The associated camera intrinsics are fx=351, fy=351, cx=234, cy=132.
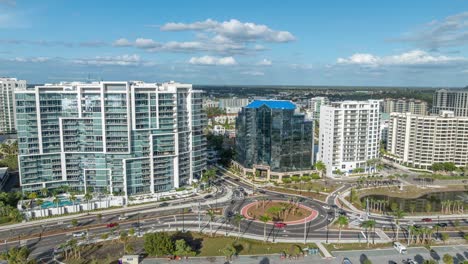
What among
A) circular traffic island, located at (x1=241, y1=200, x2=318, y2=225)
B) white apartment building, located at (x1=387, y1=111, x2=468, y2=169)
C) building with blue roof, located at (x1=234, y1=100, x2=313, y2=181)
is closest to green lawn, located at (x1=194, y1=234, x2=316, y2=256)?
Result: circular traffic island, located at (x1=241, y1=200, x2=318, y2=225)

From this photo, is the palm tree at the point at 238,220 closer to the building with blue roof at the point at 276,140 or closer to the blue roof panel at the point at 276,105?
the building with blue roof at the point at 276,140

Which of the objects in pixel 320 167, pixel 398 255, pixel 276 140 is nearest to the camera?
pixel 398 255

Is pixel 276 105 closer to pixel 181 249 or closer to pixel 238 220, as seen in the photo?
pixel 238 220

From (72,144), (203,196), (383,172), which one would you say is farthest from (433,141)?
(72,144)

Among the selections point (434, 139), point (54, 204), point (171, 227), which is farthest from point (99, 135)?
point (434, 139)

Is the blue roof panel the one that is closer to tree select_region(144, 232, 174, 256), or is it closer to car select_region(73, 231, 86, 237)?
tree select_region(144, 232, 174, 256)

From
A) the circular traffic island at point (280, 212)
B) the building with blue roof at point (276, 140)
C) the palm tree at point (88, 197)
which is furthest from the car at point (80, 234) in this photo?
the building with blue roof at point (276, 140)
